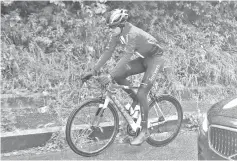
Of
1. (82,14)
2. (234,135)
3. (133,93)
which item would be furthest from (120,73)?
(82,14)

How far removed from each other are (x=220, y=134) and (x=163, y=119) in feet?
5.43

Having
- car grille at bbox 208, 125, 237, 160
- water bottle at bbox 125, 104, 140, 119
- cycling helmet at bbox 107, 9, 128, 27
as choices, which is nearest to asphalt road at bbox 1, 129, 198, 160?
water bottle at bbox 125, 104, 140, 119

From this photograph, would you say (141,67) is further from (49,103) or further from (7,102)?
(7,102)

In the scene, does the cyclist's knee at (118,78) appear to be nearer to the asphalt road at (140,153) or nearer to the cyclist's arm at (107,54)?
the cyclist's arm at (107,54)

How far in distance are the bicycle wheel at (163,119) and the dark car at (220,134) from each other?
1.14 metres

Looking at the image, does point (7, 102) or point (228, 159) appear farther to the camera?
point (7, 102)

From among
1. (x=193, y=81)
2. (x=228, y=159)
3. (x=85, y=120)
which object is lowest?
(x=193, y=81)

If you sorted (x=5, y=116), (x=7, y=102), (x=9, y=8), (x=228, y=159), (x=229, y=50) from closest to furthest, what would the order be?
(x=228, y=159) < (x=5, y=116) < (x=7, y=102) < (x=9, y=8) < (x=229, y=50)

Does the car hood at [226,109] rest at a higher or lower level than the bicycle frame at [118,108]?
higher

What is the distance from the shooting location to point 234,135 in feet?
11.4

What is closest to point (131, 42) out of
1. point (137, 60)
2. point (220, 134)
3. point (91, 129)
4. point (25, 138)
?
point (137, 60)

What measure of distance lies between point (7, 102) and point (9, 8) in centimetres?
236

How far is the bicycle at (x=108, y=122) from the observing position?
4.49m

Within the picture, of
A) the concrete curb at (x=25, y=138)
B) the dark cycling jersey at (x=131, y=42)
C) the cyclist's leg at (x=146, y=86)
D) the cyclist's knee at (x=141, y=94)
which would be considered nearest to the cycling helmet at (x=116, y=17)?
the dark cycling jersey at (x=131, y=42)
